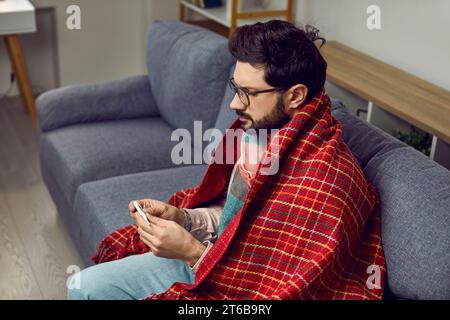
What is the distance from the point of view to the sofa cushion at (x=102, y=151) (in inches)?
91.9

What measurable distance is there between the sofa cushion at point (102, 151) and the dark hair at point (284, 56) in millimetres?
1015

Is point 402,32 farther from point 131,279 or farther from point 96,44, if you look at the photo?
point 96,44

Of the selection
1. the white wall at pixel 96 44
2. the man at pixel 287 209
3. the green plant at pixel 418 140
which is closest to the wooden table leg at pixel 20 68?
the white wall at pixel 96 44

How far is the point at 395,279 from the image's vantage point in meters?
1.37

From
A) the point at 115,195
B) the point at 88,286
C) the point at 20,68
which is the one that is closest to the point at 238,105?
the point at 88,286

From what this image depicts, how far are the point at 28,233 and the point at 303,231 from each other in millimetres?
1539

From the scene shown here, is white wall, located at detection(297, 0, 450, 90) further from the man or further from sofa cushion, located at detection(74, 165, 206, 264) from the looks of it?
the man

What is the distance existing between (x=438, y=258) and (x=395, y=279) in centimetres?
12

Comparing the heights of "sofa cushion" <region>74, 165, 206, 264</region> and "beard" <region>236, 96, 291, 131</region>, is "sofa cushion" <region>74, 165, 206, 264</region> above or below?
below

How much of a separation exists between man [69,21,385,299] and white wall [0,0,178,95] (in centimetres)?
246

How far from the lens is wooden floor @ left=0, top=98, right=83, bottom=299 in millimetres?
2240

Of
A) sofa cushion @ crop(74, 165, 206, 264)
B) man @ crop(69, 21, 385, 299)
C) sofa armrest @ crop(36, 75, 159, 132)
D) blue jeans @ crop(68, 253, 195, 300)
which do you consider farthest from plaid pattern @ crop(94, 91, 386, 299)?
sofa armrest @ crop(36, 75, 159, 132)

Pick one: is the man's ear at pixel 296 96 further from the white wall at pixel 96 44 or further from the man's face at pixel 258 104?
the white wall at pixel 96 44

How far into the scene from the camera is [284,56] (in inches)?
56.3
